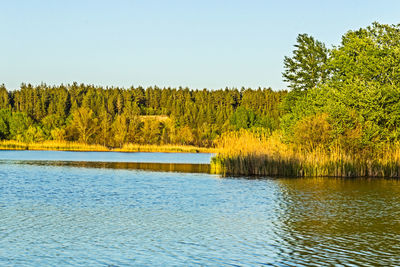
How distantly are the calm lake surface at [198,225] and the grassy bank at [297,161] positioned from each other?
19.7 feet

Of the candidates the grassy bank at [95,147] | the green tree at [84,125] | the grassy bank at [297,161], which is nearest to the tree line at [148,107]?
the green tree at [84,125]

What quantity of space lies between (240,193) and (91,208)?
6.68 meters

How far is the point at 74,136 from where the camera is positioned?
84312mm

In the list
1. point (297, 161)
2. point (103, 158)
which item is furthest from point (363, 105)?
point (103, 158)

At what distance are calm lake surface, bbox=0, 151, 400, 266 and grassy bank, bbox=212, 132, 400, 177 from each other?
602 cm

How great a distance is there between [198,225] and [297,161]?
17452mm

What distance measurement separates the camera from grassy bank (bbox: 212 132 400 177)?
29.6 meters

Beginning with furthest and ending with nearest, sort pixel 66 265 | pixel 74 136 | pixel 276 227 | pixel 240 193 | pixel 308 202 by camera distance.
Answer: pixel 74 136, pixel 240 193, pixel 308 202, pixel 276 227, pixel 66 265

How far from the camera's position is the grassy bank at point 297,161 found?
29.6 meters

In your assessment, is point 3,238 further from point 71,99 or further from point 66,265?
point 71,99

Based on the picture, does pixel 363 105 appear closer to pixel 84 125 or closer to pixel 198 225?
pixel 198 225

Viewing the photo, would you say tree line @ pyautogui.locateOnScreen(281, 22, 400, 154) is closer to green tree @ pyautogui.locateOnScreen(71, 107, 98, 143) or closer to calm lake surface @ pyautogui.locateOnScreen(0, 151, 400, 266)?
calm lake surface @ pyautogui.locateOnScreen(0, 151, 400, 266)

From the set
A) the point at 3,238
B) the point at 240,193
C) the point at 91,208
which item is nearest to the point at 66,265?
the point at 3,238

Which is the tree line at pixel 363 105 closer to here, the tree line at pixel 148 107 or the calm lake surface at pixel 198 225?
the calm lake surface at pixel 198 225
